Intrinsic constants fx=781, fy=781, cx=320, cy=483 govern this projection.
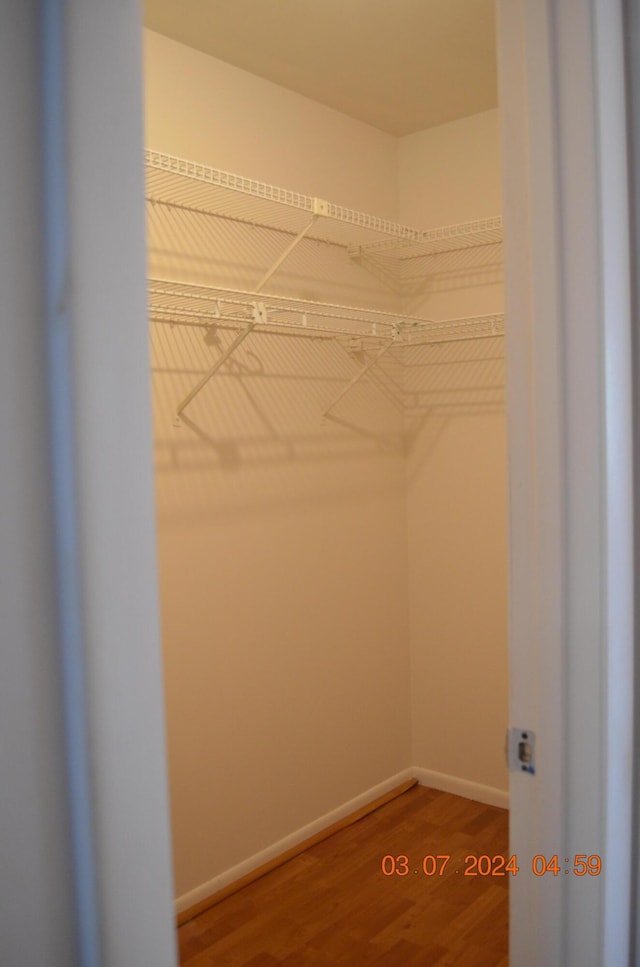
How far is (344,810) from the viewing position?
10.5 feet

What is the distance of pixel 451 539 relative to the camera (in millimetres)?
3391

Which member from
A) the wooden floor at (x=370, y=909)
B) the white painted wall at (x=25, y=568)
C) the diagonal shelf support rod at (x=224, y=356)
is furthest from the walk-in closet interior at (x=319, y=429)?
the white painted wall at (x=25, y=568)

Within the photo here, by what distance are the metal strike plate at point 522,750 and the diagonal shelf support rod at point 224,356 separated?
1.56 meters

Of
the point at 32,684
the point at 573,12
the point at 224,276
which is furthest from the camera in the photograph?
the point at 224,276

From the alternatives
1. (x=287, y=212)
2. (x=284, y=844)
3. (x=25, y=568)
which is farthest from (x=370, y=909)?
(x=25, y=568)

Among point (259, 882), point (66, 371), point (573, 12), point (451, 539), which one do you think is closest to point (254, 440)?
point (451, 539)

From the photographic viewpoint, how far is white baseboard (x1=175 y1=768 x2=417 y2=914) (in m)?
2.58

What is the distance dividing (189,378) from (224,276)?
0.41 m

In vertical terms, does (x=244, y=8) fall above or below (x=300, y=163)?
above

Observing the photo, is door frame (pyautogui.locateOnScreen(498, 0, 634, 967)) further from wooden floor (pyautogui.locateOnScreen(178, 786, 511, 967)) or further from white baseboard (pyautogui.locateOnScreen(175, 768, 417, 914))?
white baseboard (pyautogui.locateOnScreen(175, 768, 417, 914))

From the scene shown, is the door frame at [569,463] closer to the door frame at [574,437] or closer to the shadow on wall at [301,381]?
the door frame at [574,437]

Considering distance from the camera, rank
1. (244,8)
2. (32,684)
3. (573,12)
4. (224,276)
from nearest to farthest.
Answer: (32,684)
(573,12)
(244,8)
(224,276)

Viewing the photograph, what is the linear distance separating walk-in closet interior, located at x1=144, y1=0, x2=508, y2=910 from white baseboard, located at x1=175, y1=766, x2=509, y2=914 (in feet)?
0.03

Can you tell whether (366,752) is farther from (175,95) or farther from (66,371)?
(66,371)
